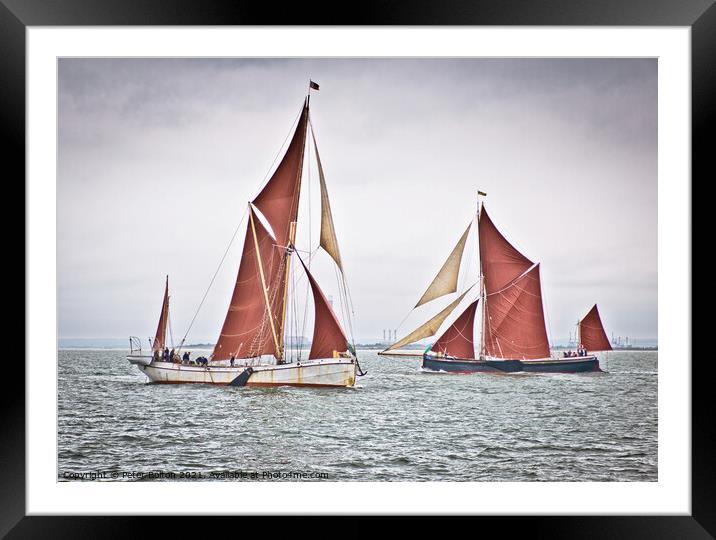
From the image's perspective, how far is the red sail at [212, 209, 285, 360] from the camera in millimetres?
4824

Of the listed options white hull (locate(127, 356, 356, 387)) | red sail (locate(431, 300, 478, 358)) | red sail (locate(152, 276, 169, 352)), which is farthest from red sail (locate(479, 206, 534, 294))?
red sail (locate(152, 276, 169, 352))

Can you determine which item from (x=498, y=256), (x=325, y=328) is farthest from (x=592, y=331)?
(x=325, y=328)

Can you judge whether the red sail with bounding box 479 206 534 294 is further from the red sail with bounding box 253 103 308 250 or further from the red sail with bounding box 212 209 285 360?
the red sail with bounding box 212 209 285 360

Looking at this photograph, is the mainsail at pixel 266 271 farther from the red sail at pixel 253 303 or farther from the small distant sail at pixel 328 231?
the small distant sail at pixel 328 231

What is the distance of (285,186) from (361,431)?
5.62 ft

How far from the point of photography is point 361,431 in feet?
15.3

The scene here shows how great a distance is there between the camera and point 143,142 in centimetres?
468

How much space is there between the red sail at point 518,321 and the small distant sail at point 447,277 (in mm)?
369

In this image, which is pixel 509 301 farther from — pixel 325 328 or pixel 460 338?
pixel 325 328

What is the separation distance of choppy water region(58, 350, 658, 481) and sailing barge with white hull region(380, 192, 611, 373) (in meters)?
0.27

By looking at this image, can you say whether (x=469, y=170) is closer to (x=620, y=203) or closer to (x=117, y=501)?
(x=620, y=203)

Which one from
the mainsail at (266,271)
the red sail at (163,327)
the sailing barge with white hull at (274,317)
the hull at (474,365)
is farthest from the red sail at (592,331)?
the red sail at (163,327)

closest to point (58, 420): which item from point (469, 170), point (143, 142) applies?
point (143, 142)

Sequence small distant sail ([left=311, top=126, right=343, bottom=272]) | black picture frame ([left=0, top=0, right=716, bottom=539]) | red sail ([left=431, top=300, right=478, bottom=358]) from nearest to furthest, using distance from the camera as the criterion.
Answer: black picture frame ([left=0, top=0, right=716, bottom=539]) → small distant sail ([left=311, top=126, right=343, bottom=272]) → red sail ([left=431, top=300, right=478, bottom=358])
